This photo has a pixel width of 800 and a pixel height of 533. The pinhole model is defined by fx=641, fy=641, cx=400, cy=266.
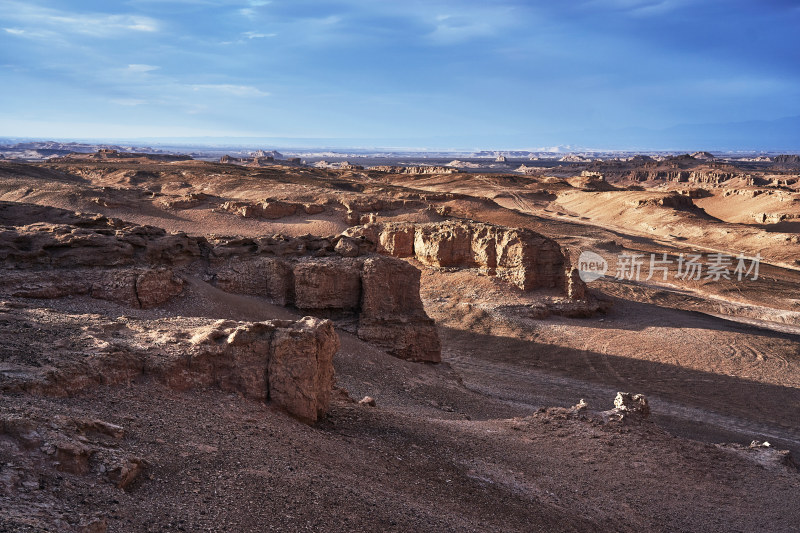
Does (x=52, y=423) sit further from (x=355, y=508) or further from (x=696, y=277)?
(x=696, y=277)

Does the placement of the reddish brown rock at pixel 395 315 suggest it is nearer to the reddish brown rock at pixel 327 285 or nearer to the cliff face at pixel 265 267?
the cliff face at pixel 265 267

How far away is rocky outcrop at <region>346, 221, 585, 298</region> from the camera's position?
2272 centimetres

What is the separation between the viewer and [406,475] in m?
7.14

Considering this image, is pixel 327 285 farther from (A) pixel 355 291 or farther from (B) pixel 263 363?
(B) pixel 263 363

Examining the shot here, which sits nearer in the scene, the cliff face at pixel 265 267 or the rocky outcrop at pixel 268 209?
the cliff face at pixel 265 267

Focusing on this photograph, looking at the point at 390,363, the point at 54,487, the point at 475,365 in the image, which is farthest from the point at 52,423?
the point at 475,365

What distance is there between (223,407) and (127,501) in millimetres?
2261

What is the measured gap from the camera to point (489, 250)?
23.7 meters

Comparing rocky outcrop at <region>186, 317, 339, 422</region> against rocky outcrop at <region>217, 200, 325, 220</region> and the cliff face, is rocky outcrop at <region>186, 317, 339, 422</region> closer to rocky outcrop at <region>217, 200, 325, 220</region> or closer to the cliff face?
the cliff face

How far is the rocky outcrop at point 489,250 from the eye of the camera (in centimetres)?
2272

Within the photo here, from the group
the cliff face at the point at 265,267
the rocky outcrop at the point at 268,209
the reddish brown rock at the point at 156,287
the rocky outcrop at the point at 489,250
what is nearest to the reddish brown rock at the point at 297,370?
the reddish brown rock at the point at 156,287

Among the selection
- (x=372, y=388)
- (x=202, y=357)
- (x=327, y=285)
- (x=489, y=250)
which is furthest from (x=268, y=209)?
(x=202, y=357)

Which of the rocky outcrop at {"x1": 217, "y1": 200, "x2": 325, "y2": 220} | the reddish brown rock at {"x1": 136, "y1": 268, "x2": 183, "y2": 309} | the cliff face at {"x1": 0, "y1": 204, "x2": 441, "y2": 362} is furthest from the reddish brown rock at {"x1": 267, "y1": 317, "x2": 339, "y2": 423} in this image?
the rocky outcrop at {"x1": 217, "y1": 200, "x2": 325, "y2": 220}

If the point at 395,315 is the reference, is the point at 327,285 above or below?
above
